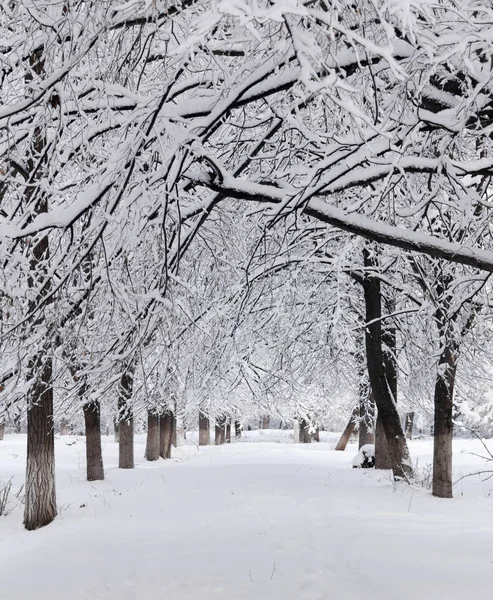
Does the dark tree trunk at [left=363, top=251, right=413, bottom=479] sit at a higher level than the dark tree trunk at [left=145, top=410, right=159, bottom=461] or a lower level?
higher

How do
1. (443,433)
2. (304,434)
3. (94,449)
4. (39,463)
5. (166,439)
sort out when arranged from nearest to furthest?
(39,463), (443,433), (94,449), (166,439), (304,434)

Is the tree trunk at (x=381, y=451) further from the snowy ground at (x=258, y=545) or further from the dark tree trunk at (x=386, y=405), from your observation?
the dark tree trunk at (x=386, y=405)

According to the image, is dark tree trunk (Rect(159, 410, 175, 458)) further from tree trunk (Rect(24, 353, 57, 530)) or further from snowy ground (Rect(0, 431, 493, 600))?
tree trunk (Rect(24, 353, 57, 530))

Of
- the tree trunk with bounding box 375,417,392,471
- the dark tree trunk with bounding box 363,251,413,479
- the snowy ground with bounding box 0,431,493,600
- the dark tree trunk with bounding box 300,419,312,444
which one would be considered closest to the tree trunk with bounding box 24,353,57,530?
the snowy ground with bounding box 0,431,493,600

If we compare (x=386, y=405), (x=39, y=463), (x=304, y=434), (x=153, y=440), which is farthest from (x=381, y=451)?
(x=304, y=434)

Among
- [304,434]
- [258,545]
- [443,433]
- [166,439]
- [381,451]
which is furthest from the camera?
[304,434]

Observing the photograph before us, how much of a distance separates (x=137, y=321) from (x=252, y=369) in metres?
8.37

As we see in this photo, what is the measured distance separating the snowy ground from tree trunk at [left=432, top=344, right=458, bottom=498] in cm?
31

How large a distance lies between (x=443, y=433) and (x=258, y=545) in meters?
4.42

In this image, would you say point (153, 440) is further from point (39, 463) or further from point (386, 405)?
point (39, 463)

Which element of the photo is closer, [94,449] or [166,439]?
[94,449]

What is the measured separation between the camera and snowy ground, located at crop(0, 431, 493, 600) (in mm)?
5203

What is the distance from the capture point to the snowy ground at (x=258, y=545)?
5.20m

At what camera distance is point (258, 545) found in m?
6.66
